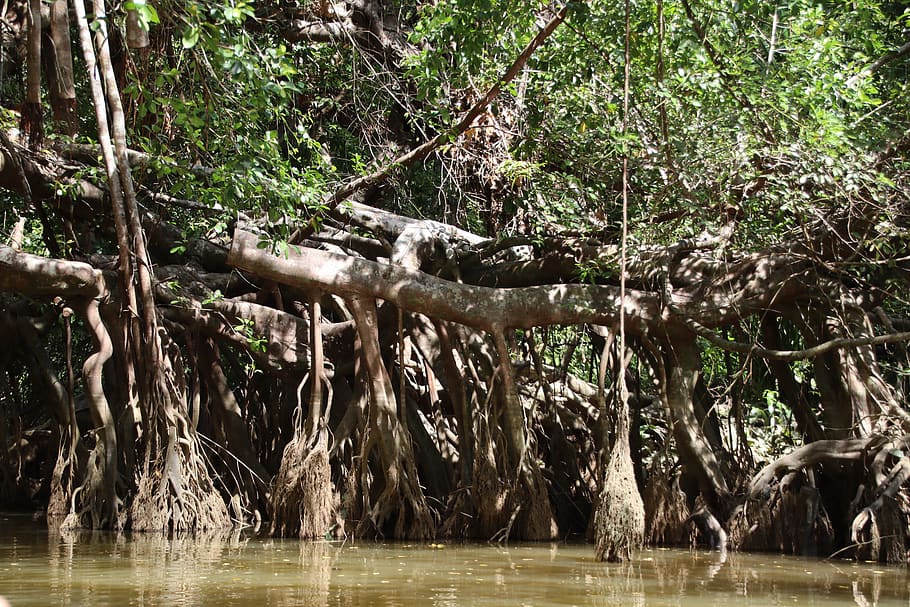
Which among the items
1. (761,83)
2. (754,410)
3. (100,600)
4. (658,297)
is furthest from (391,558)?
(754,410)

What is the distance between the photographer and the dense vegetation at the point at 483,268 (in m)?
6.48

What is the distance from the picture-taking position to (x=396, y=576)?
5129 mm

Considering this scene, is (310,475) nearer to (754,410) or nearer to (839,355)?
(839,355)

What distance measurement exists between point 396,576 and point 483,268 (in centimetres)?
392

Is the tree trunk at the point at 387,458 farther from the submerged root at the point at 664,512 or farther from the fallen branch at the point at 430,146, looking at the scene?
the submerged root at the point at 664,512

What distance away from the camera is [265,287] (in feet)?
28.5

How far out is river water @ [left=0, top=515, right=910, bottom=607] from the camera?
170 inches

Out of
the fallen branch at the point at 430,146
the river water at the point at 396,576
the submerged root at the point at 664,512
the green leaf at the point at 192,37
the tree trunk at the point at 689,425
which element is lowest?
the river water at the point at 396,576

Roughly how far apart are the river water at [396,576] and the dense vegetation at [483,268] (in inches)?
20.1

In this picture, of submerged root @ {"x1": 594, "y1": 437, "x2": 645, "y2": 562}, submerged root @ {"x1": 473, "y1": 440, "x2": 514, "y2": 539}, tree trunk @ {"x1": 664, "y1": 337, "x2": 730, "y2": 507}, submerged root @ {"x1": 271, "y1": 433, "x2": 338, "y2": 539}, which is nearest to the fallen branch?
submerged root @ {"x1": 271, "y1": 433, "x2": 338, "y2": 539}

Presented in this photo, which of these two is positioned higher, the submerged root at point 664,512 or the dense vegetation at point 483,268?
the dense vegetation at point 483,268

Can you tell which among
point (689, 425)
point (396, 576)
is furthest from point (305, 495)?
point (689, 425)

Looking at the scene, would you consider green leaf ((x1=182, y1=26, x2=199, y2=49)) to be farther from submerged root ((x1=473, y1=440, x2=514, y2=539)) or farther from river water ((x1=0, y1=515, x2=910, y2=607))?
submerged root ((x1=473, y1=440, x2=514, y2=539))

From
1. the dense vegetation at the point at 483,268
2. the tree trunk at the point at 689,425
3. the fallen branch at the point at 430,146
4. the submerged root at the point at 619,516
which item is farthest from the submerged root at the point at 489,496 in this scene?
the fallen branch at the point at 430,146
